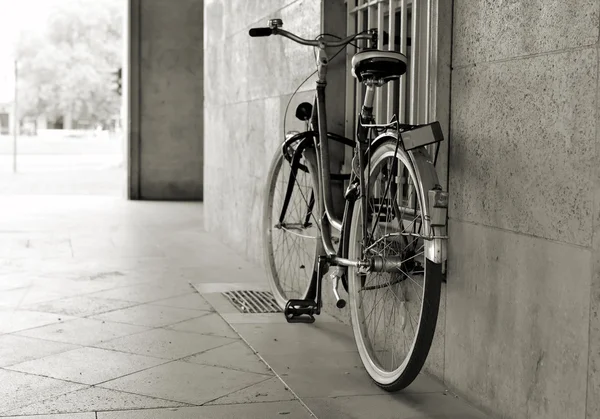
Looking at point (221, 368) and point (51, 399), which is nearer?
point (51, 399)

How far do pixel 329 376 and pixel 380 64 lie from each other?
54.9 inches

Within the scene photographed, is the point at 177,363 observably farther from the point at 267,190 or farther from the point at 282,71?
the point at 282,71

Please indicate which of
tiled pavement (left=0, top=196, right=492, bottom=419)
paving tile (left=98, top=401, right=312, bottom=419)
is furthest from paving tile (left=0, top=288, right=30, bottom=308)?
paving tile (left=98, top=401, right=312, bottom=419)

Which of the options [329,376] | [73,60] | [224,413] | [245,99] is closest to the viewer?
[224,413]

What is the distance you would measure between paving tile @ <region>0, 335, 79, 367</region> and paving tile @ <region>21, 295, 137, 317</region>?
67cm

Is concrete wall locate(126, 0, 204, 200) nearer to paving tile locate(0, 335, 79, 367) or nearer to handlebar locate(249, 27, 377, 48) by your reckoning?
handlebar locate(249, 27, 377, 48)

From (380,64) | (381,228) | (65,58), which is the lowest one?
(381,228)

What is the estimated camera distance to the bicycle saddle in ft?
12.3

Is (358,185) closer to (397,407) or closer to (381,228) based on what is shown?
(381,228)

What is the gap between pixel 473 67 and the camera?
3.59m

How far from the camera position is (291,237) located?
602cm

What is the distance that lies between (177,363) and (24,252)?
13.7ft

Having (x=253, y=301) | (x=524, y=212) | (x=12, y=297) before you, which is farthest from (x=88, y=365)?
(x=524, y=212)

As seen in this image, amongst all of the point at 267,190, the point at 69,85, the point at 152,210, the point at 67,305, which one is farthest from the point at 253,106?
the point at 69,85
